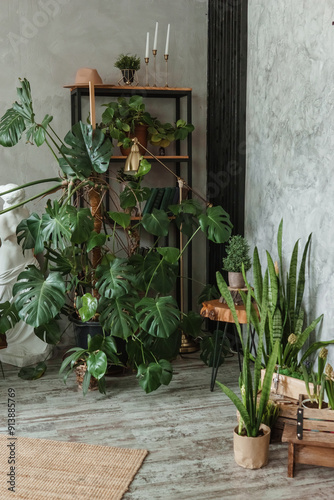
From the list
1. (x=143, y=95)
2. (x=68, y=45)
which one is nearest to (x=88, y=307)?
(x=143, y=95)

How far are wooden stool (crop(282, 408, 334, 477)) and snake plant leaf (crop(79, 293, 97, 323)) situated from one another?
5.05 ft

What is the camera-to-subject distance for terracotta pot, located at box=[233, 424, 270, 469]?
3.33 metres

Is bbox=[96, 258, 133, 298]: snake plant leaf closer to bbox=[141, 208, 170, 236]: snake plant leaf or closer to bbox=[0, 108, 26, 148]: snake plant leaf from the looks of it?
bbox=[141, 208, 170, 236]: snake plant leaf

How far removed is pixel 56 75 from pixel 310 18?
250 cm

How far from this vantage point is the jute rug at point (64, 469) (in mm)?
3092

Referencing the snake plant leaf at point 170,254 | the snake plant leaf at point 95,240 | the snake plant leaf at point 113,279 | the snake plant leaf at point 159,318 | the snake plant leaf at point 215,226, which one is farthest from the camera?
the snake plant leaf at point 215,226

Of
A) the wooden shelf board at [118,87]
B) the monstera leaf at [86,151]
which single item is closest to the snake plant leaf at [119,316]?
the monstera leaf at [86,151]

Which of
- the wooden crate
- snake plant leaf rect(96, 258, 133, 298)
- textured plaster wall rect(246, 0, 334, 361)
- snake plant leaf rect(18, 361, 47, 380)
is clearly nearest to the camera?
the wooden crate

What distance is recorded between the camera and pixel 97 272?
435 cm

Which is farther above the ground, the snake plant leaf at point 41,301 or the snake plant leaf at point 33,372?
the snake plant leaf at point 41,301

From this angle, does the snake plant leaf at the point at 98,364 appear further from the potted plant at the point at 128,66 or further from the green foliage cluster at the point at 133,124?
the potted plant at the point at 128,66

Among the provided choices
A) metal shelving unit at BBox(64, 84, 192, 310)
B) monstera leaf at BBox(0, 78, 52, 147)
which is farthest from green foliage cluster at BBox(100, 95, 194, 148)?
monstera leaf at BBox(0, 78, 52, 147)

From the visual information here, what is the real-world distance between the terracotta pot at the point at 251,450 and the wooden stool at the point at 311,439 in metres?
0.14

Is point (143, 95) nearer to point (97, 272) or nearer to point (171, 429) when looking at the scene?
point (97, 272)
